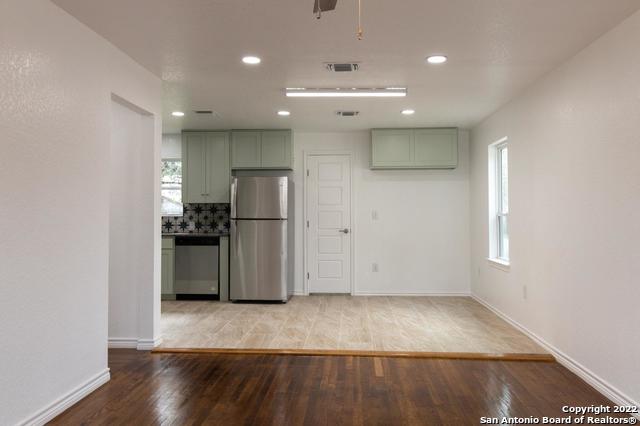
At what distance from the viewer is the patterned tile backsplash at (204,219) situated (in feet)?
22.4

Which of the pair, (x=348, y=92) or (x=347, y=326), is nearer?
(x=348, y=92)

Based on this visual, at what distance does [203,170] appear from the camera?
6.54 m

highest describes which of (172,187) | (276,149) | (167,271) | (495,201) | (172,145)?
(172,145)

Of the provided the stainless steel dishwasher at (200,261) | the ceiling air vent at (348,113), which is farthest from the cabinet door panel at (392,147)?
the stainless steel dishwasher at (200,261)

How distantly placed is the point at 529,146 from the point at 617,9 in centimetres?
177

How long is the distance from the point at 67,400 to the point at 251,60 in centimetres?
260

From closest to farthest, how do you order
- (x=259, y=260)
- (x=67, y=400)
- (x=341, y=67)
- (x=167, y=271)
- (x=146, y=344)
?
(x=67, y=400)
(x=341, y=67)
(x=146, y=344)
(x=259, y=260)
(x=167, y=271)

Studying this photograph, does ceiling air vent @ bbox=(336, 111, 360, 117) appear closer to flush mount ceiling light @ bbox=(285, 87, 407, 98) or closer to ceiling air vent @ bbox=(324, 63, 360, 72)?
flush mount ceiling light @ bbox=(285, 87, 407, 98)

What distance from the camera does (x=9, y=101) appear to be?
2.38m

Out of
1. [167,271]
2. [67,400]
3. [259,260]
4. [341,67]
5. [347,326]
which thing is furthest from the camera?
[167,271]

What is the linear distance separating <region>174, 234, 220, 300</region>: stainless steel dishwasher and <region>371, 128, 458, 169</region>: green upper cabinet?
Result: 8.04 ft

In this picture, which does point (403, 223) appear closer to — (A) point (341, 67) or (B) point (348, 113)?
(B) point (348, 113)

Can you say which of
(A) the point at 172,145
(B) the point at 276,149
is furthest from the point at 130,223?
(A) the point at 172,145

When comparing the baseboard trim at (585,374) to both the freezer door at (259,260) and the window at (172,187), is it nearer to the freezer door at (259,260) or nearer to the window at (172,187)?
the freezer door at (259,260)
